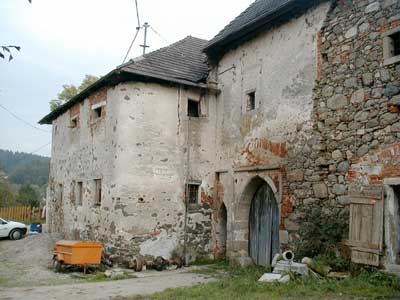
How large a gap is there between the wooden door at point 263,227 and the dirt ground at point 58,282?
1899 mm

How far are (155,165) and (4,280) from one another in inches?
192

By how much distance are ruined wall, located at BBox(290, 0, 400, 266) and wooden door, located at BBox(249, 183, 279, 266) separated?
1531mm

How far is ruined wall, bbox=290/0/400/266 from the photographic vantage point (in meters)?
8.25

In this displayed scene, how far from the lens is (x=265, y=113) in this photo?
1150cm

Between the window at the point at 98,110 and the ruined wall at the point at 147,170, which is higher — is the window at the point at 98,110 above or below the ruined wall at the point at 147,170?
above

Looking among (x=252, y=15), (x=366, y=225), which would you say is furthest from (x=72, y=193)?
(x=366, y=225)

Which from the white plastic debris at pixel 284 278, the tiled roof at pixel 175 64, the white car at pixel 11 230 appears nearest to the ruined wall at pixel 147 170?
the tiled roof at pixel 175 64

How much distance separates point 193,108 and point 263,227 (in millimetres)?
4423

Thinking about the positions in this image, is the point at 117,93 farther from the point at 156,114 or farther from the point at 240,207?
the point at 240,207

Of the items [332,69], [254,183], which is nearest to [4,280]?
[254,183]

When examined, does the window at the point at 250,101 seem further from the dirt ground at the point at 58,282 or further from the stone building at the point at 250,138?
the dirt ground at the point at 58,282

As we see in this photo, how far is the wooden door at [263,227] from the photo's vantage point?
11.4 meters

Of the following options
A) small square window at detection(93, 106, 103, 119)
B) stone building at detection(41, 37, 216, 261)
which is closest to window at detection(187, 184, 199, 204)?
stone building at detection(41, 37, 216, 261)

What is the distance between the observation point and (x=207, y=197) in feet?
43.8
